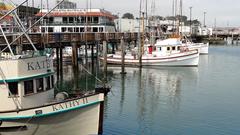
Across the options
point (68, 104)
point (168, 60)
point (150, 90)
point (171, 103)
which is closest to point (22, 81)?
point (68, 104)

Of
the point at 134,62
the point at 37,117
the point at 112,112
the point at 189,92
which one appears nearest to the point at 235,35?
the point at 134,62

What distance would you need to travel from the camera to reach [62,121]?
18.7m

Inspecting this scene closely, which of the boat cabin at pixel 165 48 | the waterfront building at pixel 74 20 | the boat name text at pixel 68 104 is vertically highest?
the waterfront building at pixel 74 20

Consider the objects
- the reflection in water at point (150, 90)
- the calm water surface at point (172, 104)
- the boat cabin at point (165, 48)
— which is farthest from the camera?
the boat cabin at point (165, 48)

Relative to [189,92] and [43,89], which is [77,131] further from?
[189,92]

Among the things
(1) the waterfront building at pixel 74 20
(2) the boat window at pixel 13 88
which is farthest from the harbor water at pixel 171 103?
(1) the waterfront building at pixel 74 20

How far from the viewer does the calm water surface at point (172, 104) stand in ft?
80.0

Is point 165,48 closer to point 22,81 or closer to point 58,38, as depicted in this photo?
point 58,38

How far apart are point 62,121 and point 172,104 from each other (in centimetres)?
1452

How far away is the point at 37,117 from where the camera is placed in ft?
58.7

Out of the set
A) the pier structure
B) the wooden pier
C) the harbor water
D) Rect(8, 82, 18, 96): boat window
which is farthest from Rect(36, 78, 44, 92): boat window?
the pier structure

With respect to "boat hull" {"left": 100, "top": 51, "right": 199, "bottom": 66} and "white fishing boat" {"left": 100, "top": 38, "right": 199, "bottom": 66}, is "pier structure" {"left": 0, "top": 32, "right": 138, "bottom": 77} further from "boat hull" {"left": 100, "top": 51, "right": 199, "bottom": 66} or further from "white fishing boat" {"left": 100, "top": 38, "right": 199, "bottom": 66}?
"boat hull" {"left": 100, "top": 51, "right": 199, "bottom": 66}

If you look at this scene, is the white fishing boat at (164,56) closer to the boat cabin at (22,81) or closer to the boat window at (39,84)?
the boat window at (39,84)

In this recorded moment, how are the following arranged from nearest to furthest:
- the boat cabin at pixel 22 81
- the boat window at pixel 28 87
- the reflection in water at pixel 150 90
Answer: the boat cabin at pixel 22 81, the boat window at pixel 28 87, the reflection in water at pixel 150 90
